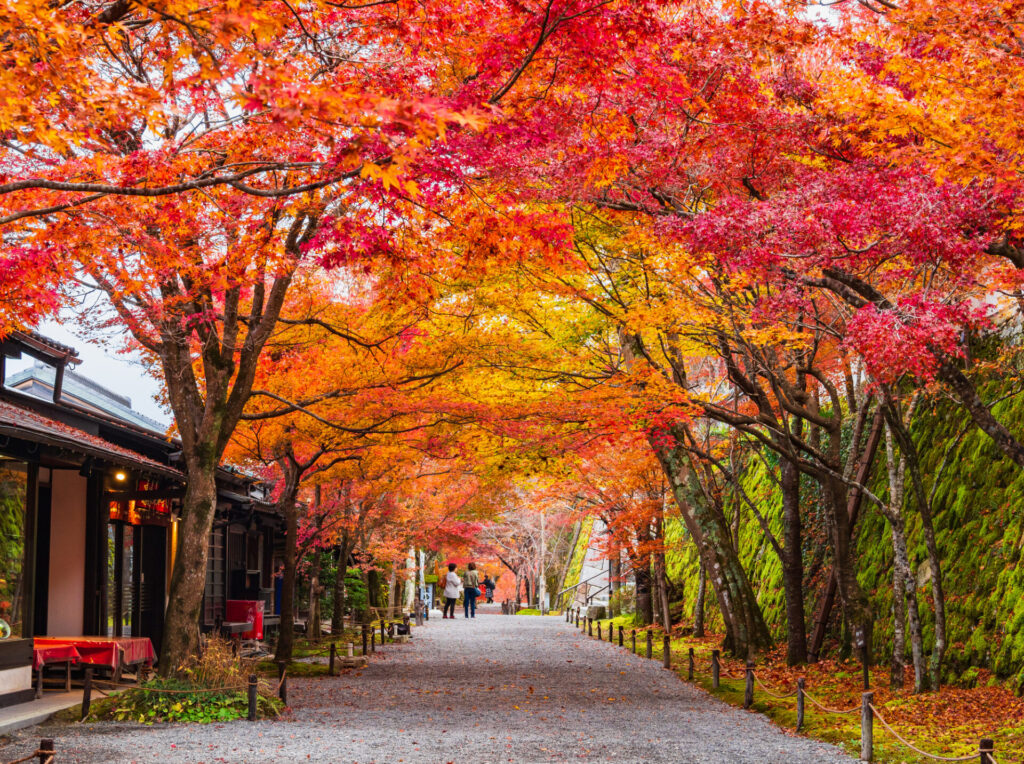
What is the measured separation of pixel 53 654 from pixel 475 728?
6.11 m

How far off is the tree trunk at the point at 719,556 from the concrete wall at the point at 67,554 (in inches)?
404

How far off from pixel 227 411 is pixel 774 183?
7923 millimetres

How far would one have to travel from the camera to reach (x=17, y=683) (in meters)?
11.5

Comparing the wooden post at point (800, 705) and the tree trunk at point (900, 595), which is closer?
Result: the wooden post at point (800, 705)

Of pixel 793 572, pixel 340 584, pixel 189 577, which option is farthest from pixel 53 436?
pixel 340 584

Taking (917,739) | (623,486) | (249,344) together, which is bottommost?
(917,739)

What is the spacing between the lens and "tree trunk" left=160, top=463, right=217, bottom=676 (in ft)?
39.0

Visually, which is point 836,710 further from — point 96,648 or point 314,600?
point 314,600

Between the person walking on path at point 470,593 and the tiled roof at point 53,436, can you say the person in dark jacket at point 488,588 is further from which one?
the tiled roof at point 53,436

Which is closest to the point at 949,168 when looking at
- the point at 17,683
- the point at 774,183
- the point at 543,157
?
the point at 774,183

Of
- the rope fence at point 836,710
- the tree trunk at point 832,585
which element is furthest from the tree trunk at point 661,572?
the tree trunk at point 832,585

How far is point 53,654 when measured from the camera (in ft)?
42.0

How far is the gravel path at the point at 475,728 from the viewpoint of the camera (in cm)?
933

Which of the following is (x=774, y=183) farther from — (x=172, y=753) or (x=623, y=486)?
(x=623, y=486)
